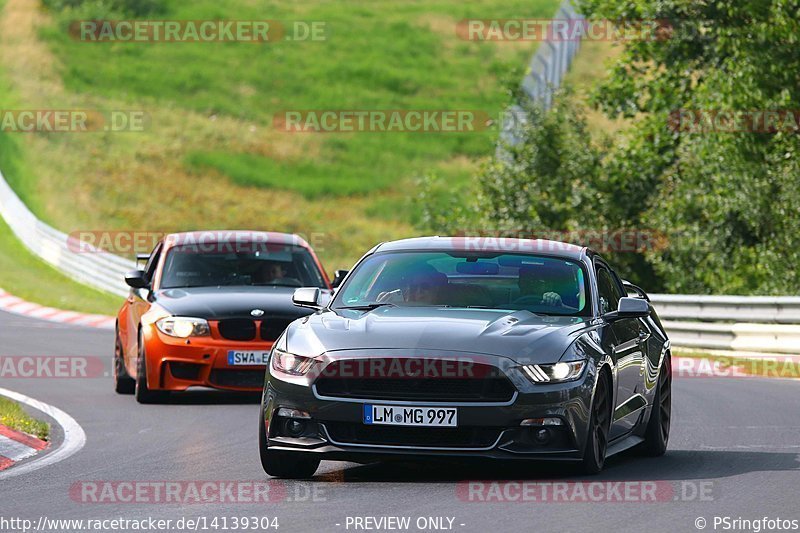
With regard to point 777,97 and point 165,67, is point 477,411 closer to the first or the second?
point 777,97

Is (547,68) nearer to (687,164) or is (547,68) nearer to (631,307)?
(687,164)

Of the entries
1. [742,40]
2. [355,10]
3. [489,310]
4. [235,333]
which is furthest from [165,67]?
[489,310]

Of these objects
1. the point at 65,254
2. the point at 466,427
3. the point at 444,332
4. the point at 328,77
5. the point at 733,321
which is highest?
the point at 444,332

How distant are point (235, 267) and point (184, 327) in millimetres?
1499

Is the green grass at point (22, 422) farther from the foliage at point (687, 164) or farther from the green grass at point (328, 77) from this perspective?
the green grass at point (328, 77)

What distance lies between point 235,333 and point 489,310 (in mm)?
5337

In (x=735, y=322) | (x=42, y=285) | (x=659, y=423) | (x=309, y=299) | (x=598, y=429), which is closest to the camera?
(x=598, y=429)

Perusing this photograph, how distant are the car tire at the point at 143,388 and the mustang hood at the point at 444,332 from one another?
531cm

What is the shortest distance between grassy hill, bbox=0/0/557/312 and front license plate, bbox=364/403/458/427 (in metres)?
24.6

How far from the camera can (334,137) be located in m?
66.8

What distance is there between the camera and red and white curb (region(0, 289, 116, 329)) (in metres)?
28.5

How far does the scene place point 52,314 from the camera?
30438 mm
